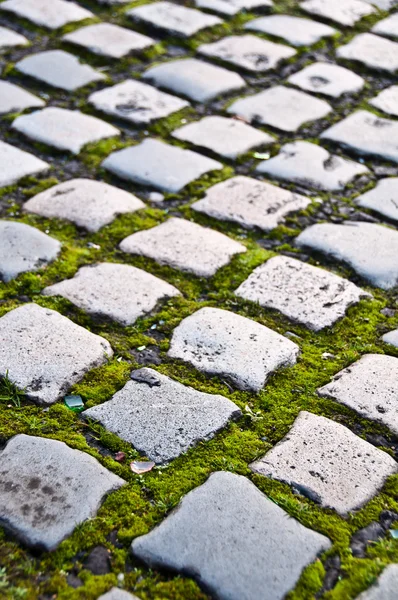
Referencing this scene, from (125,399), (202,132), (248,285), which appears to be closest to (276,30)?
(202,132)

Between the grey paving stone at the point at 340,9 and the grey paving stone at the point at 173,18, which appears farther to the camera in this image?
the grey paving stone at the point at 340,9

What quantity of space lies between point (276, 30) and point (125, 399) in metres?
2.95

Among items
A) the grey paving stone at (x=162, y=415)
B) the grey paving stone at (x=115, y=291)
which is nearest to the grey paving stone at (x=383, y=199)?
the grey paving stone at (x=115, y=291)

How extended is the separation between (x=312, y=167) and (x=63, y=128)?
1103 mm

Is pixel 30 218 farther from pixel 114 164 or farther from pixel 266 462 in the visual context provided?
pixel 266 462

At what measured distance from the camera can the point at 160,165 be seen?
3.02 metres

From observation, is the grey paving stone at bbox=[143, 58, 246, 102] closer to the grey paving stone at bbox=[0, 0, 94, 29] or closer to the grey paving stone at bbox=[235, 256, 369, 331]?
the grey paving stone at bbox=[0, 0, 94, 29]

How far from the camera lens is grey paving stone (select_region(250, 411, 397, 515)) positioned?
5.58 feet

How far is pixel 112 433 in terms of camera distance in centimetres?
184

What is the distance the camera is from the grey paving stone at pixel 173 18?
13.5 feet

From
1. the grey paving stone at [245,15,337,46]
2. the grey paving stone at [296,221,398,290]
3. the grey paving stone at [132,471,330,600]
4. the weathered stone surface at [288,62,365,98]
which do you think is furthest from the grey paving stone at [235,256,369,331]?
the grey paving stone at [245,15,337,46]

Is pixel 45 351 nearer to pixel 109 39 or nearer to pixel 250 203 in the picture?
pixel 250 203

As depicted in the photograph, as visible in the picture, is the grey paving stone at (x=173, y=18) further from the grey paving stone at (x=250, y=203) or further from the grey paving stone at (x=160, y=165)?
the grey paving stone at (x=250, y=203)

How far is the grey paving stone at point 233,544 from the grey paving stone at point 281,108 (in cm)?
211
